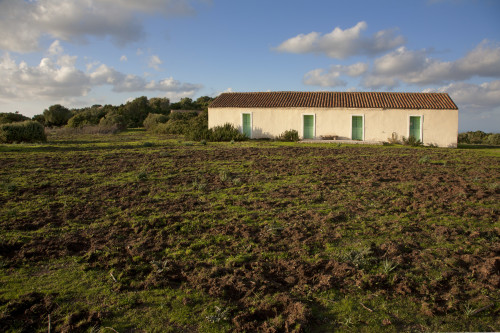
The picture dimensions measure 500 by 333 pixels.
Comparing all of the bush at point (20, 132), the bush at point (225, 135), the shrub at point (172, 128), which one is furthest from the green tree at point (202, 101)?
the bush at point (20, 132)

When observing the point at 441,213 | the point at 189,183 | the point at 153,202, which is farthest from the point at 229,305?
the point at 189,183

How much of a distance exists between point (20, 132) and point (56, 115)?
20.6 metres

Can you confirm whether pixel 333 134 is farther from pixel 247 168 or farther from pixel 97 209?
pixel 97 209

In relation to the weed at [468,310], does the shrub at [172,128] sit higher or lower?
higher

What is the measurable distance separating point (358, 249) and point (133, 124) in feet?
131

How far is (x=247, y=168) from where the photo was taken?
34.6ft

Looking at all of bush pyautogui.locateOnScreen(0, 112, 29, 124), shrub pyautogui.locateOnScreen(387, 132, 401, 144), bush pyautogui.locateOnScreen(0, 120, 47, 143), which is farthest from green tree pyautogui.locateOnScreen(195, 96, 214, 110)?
shrub pyautogui.locateOnScreen(387, 132, 401, 144)

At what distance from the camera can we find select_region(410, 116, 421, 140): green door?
2086 cm

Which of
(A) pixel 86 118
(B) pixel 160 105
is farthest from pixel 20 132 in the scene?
(B) pixel 160 105

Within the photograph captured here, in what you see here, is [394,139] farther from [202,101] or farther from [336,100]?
[202,101]

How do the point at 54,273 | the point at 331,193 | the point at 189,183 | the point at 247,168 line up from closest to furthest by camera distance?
the point at 54,273 → the point at 331,193 → the point at 189,183 → the point at 247,168

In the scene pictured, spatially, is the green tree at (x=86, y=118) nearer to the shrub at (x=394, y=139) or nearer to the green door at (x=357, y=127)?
the green door at (x=357, y=127)

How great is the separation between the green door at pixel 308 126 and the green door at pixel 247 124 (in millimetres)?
3729

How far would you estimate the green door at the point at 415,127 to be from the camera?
20859 millimetres
